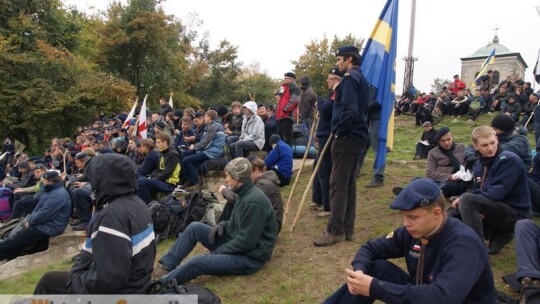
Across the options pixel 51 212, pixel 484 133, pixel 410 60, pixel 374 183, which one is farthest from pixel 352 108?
pixel 410 60

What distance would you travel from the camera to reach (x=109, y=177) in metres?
2.93

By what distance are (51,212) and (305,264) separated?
5365 mm

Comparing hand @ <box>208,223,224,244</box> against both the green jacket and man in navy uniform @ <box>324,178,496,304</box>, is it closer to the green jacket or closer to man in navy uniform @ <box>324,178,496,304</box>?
the green jacket

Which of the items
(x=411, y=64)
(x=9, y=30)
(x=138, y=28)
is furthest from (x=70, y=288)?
(x=138, y=28)

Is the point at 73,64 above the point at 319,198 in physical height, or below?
above

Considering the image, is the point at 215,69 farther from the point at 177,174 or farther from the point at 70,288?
the point at 70,288

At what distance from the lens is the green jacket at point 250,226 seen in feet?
14.0

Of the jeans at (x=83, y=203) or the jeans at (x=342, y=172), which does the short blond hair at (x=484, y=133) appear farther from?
the jeans at (x=83, y=203)

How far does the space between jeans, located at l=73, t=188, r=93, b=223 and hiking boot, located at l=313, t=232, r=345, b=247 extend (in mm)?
5305

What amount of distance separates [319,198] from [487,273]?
14.5 feet

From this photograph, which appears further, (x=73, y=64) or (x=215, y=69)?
(x=215, y=69)

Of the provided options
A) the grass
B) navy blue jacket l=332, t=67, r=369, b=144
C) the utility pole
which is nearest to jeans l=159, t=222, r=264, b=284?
the grass

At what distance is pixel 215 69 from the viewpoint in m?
37.7

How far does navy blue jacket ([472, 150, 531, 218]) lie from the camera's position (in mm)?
4055
